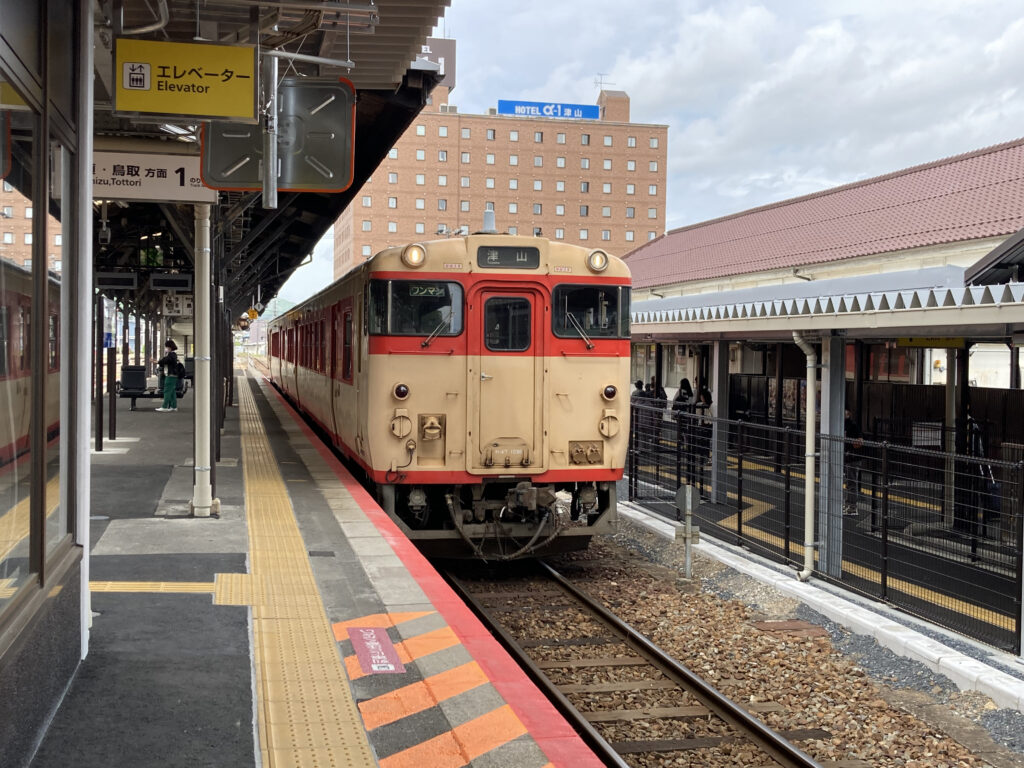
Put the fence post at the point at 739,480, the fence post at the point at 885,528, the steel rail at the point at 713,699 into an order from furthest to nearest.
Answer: the fence post at the point at 739,480 < the fence post at the point at 885,528 < the steel rail at the point at 713,699

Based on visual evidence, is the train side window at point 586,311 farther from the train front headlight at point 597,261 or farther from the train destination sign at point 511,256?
the train destination sign at point 511,256

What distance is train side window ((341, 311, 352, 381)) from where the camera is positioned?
10.4 metres

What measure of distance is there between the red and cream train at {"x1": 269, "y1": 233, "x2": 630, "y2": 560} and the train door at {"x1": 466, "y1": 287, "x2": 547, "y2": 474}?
0.01 metres

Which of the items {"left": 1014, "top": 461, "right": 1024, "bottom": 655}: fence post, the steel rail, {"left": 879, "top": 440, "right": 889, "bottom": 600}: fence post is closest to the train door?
the steel rail

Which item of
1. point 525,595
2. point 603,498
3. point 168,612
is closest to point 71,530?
point 168,612

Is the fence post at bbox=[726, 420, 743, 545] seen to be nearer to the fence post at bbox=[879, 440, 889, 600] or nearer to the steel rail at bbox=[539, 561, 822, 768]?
the fence post at bbox=[879, 440, 889, 600]

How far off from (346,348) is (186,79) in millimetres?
5016

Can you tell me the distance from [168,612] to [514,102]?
83.6 metres

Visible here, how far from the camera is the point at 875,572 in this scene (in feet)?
29.9

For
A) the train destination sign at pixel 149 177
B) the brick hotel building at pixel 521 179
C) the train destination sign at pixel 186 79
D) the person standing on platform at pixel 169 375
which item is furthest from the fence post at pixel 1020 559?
the brick hotel building at pixel 521 179

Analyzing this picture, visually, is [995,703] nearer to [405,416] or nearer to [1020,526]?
[1020,526]

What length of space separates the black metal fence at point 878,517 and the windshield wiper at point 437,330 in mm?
3215

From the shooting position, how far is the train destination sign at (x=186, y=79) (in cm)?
584

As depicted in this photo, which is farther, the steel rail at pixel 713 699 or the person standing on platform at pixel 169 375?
the person standing on platform at pixel 169 375
